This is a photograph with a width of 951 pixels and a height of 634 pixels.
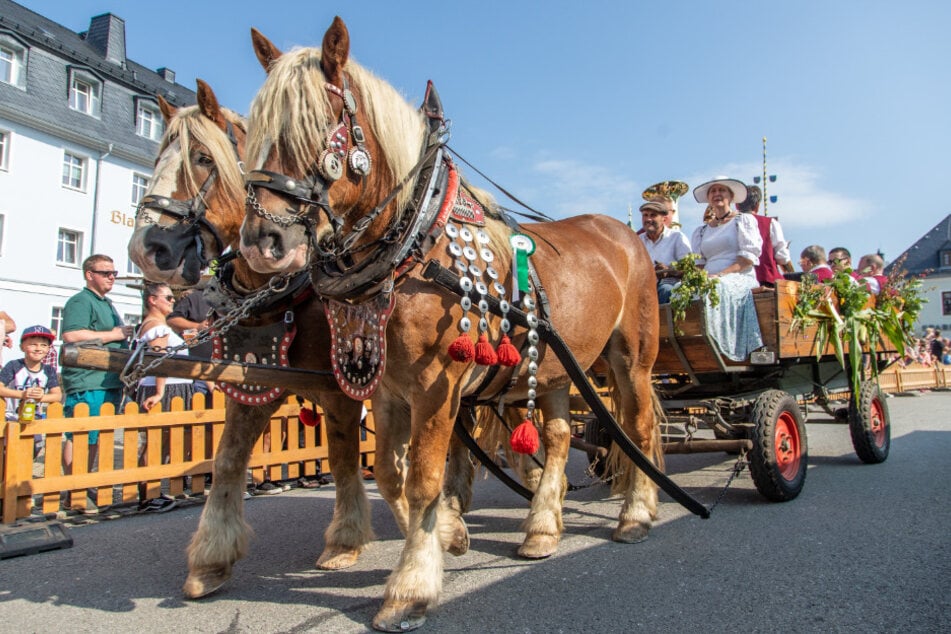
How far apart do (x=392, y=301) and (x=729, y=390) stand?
3.56 m

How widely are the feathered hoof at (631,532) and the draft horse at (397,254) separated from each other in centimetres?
49

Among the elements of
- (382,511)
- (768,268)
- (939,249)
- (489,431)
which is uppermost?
(939,249)

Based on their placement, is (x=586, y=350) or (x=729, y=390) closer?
(x=586, y=350)

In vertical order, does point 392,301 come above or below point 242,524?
above

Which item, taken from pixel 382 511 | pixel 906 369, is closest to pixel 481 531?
pixel 382 511

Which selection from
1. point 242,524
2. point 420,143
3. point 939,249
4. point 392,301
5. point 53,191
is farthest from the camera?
point 939,249

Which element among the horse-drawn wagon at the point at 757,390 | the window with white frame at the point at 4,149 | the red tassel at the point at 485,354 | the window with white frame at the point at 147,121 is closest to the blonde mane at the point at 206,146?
the red tassel at the point at 485,354

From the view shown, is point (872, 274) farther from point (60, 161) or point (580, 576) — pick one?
point (60, 161)

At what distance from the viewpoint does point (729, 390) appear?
522 cm

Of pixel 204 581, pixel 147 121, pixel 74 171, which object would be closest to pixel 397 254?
pixel 204 581

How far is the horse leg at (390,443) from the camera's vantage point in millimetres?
2965

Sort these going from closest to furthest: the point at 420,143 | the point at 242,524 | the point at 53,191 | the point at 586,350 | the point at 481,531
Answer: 1. the point at 420,143
2. the point at 242,524
3. the point at 586,350
4. the point at 481,531
5. the point at 53,191

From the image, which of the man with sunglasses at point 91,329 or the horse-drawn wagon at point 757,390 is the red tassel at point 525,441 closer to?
the horse-drawn wagon at point 757,390

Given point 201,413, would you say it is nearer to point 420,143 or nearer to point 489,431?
point 489,431
